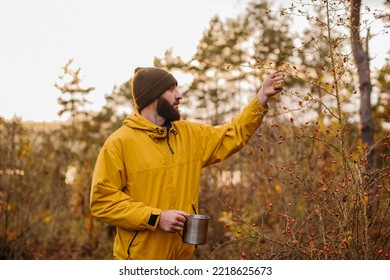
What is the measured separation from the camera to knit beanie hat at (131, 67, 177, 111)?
3.64 metres

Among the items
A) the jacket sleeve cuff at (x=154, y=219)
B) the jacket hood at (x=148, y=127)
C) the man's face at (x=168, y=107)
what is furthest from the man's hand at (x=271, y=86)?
the jacket sleeve cuff at (x=154, y=219)

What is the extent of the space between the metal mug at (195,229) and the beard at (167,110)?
0.71 m

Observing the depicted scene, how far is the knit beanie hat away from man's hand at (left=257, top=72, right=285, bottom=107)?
63cm

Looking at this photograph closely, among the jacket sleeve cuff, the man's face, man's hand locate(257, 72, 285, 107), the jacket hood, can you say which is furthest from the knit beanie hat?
the jacket sleeve cuff

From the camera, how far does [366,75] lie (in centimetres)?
603

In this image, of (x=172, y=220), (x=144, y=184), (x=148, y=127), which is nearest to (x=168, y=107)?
(x=148, y=127)

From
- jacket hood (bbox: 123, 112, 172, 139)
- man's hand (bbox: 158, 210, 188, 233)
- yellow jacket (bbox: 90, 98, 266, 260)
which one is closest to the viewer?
man's hand (bbox: 158, 210, 188, 233)

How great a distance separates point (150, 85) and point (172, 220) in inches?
38.0

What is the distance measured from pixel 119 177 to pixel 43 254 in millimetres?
5101

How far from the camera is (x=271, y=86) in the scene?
3514 mm

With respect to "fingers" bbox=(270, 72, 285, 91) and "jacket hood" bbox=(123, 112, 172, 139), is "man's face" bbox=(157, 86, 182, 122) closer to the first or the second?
"jacket hood" bbox=(123, 112, 172, 139)

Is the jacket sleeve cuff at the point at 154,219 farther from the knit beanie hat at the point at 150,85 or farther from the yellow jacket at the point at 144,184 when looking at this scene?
the knit beanie hat at the point at 150,85

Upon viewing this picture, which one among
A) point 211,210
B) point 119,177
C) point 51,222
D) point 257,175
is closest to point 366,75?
point 257,175

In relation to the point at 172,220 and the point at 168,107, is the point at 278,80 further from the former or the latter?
the point at 172,220
